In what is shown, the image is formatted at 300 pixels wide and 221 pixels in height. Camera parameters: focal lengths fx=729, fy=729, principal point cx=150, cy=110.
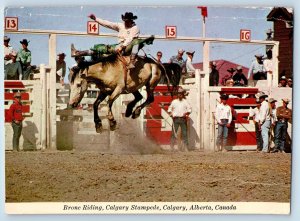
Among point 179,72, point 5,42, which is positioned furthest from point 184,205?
point 5,42

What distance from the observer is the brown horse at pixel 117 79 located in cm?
912

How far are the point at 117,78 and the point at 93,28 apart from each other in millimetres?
704

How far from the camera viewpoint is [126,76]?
361 inches

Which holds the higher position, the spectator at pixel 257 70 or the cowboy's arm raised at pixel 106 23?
the cowboy's arm raised at pixel 106 23

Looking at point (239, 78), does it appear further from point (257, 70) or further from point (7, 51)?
point (7, 51)

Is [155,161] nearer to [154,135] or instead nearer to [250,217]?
[154,135]

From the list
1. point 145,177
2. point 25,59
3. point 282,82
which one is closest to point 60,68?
point 25,59

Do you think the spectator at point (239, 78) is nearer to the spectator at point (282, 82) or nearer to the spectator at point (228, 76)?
the spectator at point (228, 76)

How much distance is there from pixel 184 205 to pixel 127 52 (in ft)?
6.62

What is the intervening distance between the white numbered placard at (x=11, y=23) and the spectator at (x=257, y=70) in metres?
2.97

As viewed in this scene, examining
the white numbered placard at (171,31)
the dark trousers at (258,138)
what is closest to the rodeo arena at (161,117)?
the dark trousers at (258,138)

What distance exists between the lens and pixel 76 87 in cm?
911

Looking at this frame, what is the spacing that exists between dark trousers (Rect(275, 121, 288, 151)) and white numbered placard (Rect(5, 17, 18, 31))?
3490 millimetres

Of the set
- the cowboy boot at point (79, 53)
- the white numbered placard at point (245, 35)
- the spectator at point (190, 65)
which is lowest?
the spectator at point (190, 65)
